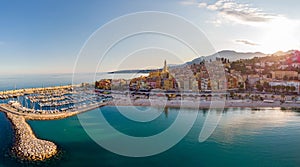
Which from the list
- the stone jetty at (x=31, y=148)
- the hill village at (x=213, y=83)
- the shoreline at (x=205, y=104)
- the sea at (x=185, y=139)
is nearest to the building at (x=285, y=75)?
the hill village at (x=213, y=83)

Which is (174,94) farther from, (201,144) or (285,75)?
(285,75)

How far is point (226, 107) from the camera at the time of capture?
13.6m

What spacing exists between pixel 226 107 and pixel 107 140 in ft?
27.2

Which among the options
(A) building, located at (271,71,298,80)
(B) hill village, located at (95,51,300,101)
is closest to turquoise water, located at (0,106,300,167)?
(B) hill village, located at (95,51,300,101)

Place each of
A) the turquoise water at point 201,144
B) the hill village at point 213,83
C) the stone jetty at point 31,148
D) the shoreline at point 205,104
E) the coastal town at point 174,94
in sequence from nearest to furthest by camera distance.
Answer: the turquoise water at point 201,144, the stone jetty at point 31,148, the coastal town at point 174,94, the shoreline at point 205,104, the hill village at point 213,83

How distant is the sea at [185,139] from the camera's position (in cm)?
586

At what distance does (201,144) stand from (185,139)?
0.60 m

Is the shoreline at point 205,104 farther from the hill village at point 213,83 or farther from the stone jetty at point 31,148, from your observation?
the stone jetty at point 31,148

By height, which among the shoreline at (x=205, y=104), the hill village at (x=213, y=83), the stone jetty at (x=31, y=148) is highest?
the hill village at (x=213, y=83)

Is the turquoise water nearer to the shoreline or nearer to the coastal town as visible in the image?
the coastal town

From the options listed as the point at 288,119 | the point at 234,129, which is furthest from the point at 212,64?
the point at 234,129

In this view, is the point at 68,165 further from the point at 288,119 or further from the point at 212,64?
the point at 212,64

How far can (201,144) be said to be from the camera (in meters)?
Result: 7.11

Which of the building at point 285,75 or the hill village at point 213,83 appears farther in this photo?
the building at point 285,75
